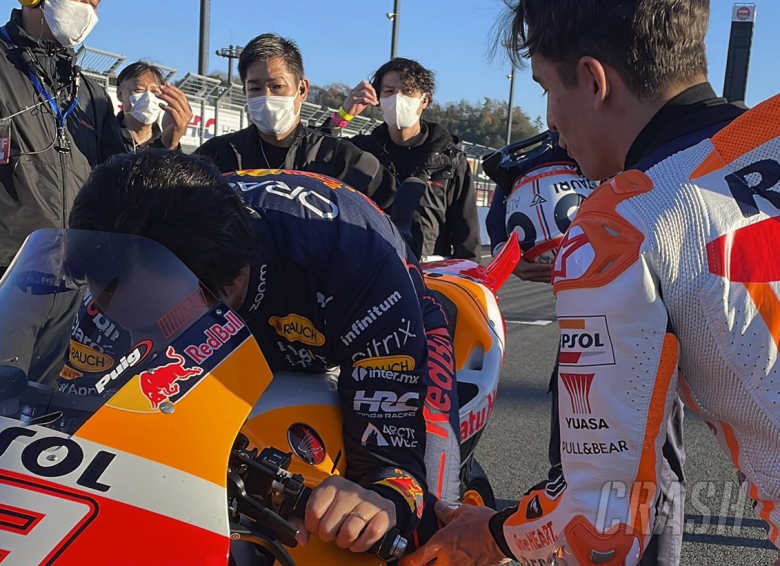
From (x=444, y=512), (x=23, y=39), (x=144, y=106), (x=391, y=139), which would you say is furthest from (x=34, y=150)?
(x=444, y=512)

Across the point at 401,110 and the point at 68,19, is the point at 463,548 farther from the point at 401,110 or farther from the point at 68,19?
the point at 401,110

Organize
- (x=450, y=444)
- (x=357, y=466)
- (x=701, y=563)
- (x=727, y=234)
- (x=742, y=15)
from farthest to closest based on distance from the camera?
(x=742, y=15) < (x=701, y=563) < (x=450, y=444) < (x=357, y=466) < (x=727, y=234)

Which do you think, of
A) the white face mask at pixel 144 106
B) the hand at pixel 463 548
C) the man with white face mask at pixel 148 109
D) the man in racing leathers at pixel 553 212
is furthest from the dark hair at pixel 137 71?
the hand at pixel 463 548

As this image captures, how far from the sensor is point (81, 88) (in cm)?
373

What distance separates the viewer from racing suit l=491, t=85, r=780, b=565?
3.53 feet

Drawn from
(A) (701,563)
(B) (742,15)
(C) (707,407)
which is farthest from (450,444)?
(B) (742,15)

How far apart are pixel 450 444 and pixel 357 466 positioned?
0.38 m

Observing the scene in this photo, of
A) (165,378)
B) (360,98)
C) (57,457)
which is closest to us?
(57,457)

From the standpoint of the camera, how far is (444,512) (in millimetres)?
1751

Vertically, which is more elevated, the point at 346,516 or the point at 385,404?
the point at 385,404

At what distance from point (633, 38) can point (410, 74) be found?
146 inches

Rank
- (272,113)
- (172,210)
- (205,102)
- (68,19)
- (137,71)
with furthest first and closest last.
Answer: (205,102)
(137,71)
(272,113)
(68,19)
(172,210)

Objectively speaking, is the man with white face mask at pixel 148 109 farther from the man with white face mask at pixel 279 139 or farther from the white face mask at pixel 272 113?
the white face mask at pixel 272 113

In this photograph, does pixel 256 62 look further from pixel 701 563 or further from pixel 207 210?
pixel 701 563
